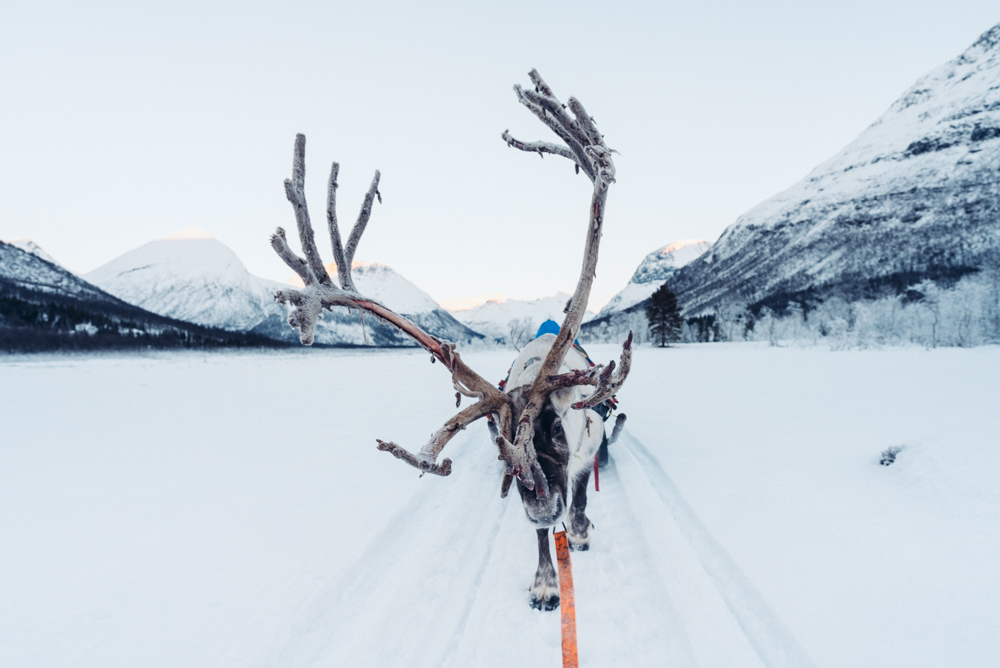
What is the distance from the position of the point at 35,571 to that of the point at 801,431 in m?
11.8

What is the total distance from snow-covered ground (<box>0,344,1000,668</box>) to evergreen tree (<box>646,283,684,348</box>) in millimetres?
50110

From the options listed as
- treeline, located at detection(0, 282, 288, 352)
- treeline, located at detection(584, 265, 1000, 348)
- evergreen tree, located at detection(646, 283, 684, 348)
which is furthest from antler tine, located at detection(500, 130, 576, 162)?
evergreen tree, located at detection(646, 283, 684, 348)

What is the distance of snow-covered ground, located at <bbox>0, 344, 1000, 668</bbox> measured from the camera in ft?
10.3

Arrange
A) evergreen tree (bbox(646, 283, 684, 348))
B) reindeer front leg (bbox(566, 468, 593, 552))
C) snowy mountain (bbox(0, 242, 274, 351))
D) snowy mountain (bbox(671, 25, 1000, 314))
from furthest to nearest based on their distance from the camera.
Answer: snowy mountain (bbox(671, 25, 1000, 314)) < evergreen tree (bbox(646, 283, 684, 348)) < snowy mountain (bbox(0, 242, 274, 351)) < reindeer front leg (bbox(566, 468, 593, 552))

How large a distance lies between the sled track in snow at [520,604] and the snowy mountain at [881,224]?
11072 cm

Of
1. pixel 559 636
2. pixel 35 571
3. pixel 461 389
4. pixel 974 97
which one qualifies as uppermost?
pixel 974 97

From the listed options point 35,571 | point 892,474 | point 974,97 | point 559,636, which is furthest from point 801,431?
point 974,97

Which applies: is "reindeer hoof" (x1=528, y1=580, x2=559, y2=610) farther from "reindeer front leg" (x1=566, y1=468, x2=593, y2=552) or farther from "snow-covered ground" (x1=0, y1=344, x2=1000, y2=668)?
"reindeer front leg" (x1=566, y1=468, x2=593, y2=552)

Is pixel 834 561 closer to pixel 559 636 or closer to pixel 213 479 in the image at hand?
pixel 559 636

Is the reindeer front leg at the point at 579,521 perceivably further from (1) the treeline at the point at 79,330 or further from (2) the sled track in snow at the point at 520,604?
(1) the treeline at the point at 79,330

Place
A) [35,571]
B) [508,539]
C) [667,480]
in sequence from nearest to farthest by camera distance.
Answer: [35,571], [508,539], [667,480]

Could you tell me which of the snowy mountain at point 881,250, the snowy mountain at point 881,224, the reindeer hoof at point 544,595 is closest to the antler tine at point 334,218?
the reindeer hoof at point 544,595

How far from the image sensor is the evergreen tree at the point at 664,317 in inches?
2238

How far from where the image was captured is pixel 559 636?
11.0ft
